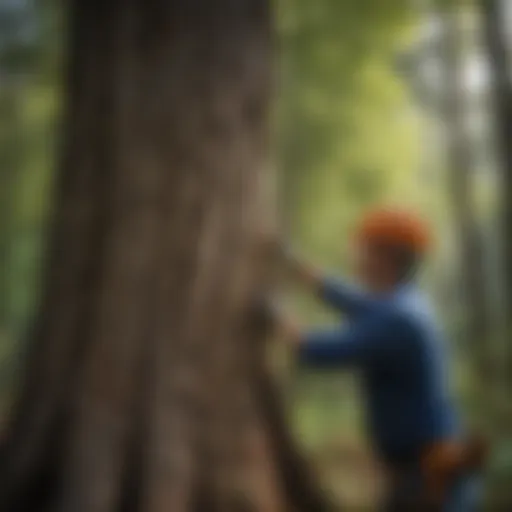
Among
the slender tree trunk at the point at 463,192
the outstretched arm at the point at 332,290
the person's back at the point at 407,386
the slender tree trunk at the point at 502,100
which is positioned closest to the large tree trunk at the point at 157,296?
the outstretched arm at the point at 332,290

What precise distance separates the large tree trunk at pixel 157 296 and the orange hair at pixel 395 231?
17 cm

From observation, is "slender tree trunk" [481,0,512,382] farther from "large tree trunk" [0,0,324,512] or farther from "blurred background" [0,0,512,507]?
"large tree trunk" [0,0,324,512]

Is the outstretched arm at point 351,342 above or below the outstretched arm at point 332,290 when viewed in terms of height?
below

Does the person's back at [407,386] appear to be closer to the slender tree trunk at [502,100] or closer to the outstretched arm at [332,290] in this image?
the outstretched arm at [332,290]

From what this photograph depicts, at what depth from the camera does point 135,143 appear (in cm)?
152

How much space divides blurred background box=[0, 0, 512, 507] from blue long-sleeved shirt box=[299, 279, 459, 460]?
0.08ft

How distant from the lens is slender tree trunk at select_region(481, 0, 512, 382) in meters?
1.79

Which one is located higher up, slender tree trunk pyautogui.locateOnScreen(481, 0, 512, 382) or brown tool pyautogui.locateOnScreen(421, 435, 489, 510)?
slender tree trunk pyautogui.locateOnScreen(481, 0, 512, 382)

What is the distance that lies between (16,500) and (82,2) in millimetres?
652

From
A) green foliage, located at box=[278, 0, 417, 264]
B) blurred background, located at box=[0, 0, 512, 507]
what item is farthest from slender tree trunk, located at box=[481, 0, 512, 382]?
green foliage, located at box=[278, 0, 417, 264]

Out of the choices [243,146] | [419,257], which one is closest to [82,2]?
[243,146]

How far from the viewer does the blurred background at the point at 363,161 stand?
1.61 meters

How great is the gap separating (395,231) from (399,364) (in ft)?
0.60

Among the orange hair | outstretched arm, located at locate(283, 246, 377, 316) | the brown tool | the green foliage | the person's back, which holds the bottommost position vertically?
the brown tool
